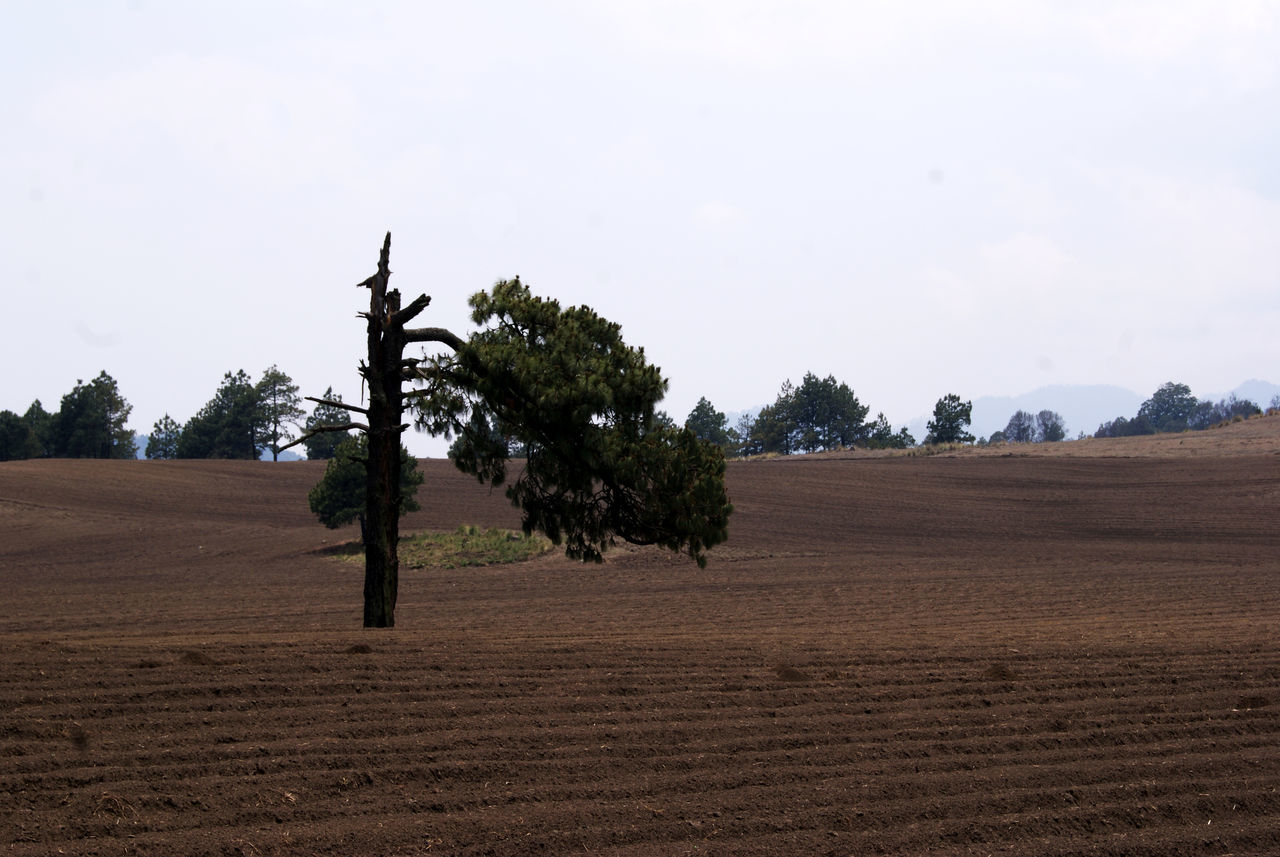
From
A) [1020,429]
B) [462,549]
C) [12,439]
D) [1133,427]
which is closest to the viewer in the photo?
[462,549]

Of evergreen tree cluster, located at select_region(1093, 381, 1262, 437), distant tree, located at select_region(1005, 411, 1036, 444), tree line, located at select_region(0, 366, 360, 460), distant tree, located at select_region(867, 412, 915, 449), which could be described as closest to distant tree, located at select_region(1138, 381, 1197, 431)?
evergreen tree cluster, located at select_region(1093, 381, 1262, 437)

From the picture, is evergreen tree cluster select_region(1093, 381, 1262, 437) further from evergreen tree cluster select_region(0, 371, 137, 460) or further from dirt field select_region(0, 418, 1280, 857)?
dirt field select_region(0, 418, 1280, 857)

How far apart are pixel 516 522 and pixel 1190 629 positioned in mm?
35663

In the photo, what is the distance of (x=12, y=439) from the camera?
89.4 metres

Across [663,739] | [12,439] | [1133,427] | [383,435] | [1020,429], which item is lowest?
[663,739]

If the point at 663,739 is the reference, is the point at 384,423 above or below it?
above

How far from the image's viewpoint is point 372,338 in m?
15.9

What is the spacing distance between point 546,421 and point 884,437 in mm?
106170

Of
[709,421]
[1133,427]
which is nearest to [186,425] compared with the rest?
[709,421]

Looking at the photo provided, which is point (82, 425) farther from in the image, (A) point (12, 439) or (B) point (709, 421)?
(B) point (709, 421)

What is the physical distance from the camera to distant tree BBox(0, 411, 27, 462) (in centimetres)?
8900

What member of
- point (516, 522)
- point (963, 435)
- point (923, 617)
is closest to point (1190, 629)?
point (923, 617)

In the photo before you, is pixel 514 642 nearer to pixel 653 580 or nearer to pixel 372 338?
pixel 372 338

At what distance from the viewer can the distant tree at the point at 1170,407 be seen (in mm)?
172000
